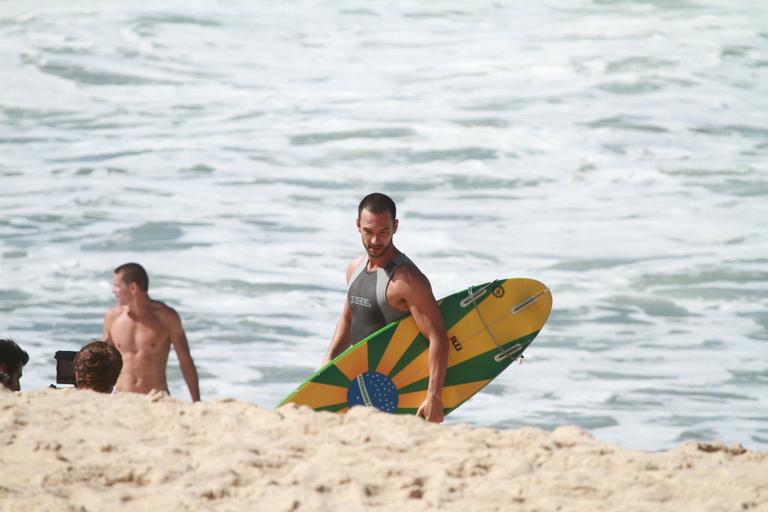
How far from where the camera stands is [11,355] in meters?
5.13

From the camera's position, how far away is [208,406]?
462 centimetres

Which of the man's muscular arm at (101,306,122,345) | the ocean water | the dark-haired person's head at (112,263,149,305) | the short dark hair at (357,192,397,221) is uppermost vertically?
the short dark hair at (357,192,397,221)

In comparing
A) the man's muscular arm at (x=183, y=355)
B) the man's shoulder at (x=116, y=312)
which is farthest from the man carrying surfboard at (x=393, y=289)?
the man's shoulder at (x=116, y=312)

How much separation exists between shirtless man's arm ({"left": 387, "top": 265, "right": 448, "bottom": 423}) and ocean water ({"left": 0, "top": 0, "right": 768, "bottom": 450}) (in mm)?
4395

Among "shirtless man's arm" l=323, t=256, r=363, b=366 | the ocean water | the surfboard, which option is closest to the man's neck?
the surfboard

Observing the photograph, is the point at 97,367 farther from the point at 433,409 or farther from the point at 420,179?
the point at 420,179

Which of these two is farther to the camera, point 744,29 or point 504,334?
point 744,29

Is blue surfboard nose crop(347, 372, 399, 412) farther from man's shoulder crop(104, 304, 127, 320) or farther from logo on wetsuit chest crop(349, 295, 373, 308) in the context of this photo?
man's shoulder crop(104, 304, 127, 320)

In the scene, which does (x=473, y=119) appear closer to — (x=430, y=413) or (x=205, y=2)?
(x=205, y=2)

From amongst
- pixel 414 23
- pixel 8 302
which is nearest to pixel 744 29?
pixel 414 23

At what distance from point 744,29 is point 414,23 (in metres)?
6.28

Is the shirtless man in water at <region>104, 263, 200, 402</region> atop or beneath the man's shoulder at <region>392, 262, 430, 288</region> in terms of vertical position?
beneath

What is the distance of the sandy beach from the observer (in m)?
3.76

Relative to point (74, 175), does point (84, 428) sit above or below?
above
